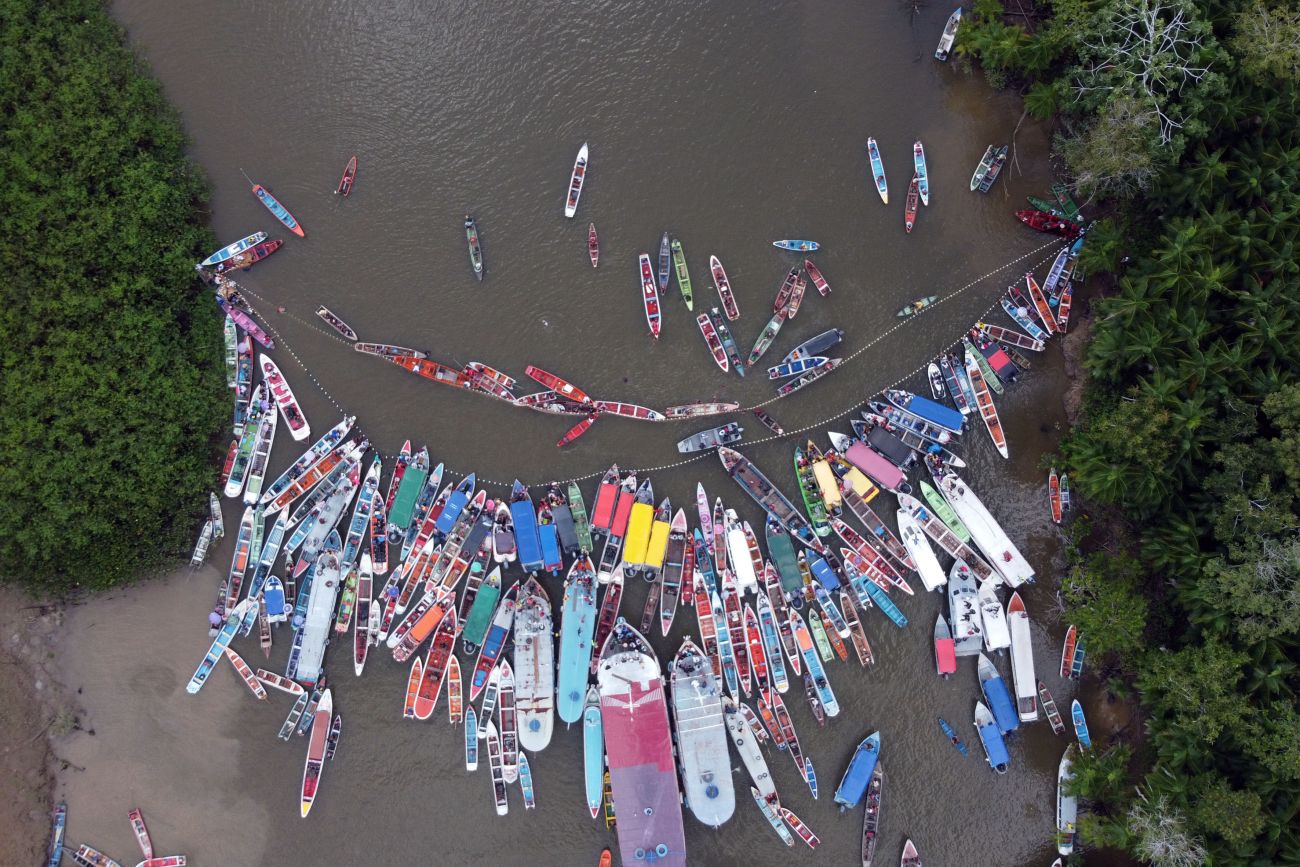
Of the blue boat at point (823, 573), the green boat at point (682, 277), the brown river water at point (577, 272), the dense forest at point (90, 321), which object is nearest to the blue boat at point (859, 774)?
the brown river water at point (577, 272)

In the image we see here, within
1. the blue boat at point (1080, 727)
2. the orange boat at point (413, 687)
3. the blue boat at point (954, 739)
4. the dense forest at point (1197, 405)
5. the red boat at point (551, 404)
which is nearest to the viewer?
the dense forest at point (1197, 405)

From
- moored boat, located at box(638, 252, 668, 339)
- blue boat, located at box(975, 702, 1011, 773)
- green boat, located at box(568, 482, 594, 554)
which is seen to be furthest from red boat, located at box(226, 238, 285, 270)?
blue boat, located at box(975, 702, 1011, 773)

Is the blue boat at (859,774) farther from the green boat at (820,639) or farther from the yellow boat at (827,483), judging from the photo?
the yellow boat at (827,483)

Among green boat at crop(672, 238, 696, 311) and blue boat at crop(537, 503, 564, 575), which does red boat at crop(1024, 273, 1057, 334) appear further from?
blue boat at crop(537, 503, 564, 575)

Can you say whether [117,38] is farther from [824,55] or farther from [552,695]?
[552,695]

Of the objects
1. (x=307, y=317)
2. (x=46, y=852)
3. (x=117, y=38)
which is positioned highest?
(x=117, y=38)

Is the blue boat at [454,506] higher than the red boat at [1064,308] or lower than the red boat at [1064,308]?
lower

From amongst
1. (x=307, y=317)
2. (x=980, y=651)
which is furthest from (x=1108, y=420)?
(x=307, y=317)
